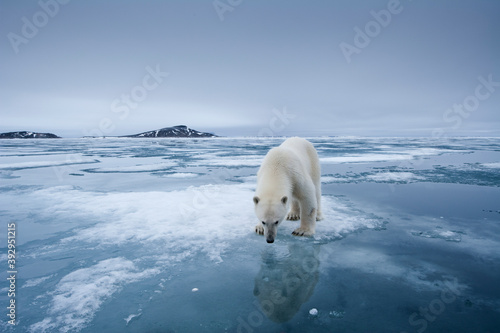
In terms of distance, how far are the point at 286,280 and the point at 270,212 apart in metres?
0.88

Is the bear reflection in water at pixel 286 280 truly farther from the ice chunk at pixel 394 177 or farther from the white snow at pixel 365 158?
the white snow at pixel 365 158

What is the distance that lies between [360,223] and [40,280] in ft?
15.7

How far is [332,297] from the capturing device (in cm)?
284

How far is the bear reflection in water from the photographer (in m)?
2.67

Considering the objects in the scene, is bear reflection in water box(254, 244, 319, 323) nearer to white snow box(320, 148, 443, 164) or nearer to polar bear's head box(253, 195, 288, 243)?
polar bear's head box(253, 195, 288, 243)

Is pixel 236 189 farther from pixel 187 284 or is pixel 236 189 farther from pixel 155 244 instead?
pixel 187 284

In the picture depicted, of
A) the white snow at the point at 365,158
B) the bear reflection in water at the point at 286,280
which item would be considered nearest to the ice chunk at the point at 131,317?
the bear reflection in water at the point at 286,280

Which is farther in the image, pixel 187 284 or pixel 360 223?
pixel 360 223

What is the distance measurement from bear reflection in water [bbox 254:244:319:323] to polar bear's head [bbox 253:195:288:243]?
14.0 inches

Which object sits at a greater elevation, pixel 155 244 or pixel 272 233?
pixel 272 233

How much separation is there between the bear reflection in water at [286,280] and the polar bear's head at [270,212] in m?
0.36

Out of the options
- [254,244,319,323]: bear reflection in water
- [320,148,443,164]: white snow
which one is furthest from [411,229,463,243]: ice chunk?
[320,148,443,164]: white snow

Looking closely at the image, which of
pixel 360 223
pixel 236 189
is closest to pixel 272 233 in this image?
pixel 360 223

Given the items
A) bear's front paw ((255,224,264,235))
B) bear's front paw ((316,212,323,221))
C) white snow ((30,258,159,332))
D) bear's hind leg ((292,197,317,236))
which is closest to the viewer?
white snow ((30,258,159,332))
